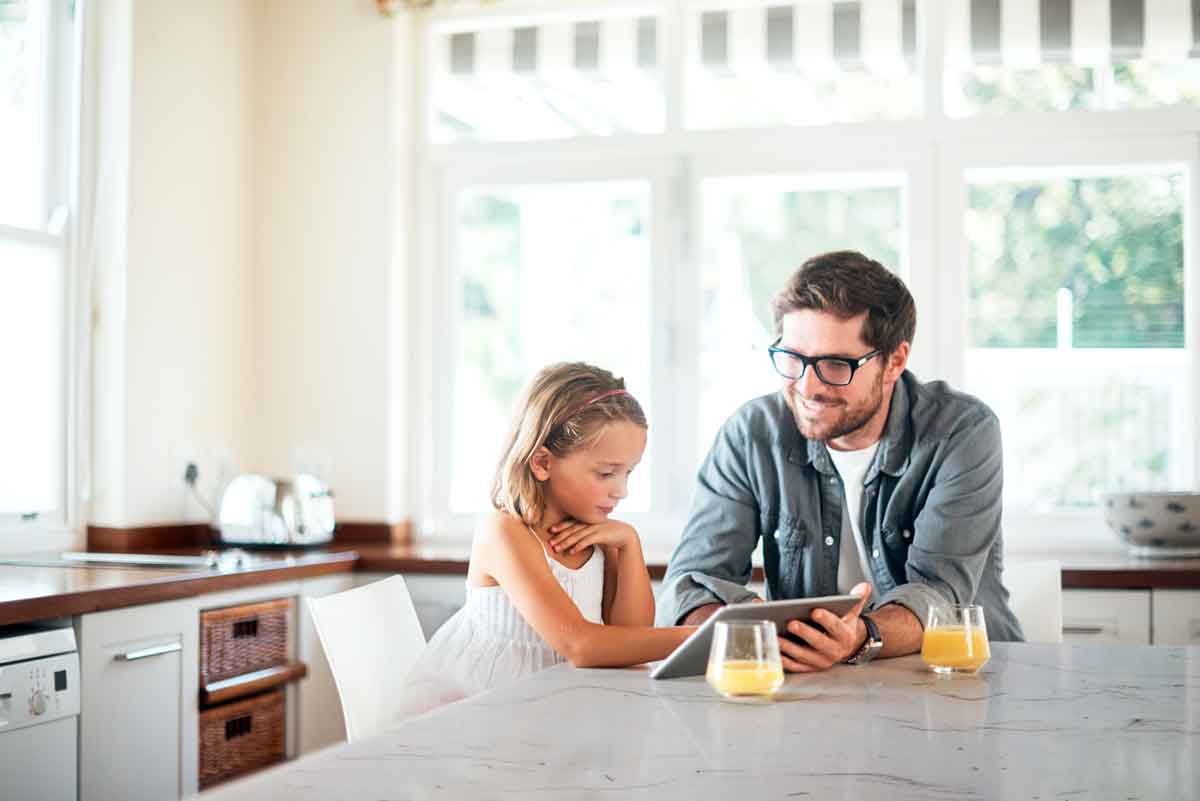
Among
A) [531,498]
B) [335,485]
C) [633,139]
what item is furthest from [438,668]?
[633,139]

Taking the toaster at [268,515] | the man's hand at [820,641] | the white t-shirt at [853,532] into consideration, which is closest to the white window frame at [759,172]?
the toaster at [268,515]

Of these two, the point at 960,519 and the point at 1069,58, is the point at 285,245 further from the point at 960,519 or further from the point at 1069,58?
the point at 960,519

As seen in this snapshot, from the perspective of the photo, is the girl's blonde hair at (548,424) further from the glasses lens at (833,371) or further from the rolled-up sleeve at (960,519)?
the rolled-up sleeve at (960,519)

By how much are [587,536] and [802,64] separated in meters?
2.13

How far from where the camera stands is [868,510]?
217cm

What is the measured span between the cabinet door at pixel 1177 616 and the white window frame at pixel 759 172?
1.86 ft

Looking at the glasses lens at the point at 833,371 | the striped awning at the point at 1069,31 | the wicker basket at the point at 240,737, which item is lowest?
the wicker basket at the point at 240,737

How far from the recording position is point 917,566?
2.04m

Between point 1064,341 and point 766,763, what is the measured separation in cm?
268

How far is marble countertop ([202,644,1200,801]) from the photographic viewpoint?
3.42 feet

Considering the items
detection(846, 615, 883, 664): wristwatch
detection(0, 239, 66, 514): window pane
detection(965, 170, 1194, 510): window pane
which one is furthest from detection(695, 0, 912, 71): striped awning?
detection(846, 615, 883, 664): wristwatch

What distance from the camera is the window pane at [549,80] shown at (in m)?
3.83

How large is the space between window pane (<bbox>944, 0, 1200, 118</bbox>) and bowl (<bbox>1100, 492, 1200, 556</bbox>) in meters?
1.09

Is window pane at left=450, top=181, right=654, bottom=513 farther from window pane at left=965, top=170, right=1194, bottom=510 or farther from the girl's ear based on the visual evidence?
the girl's ear
